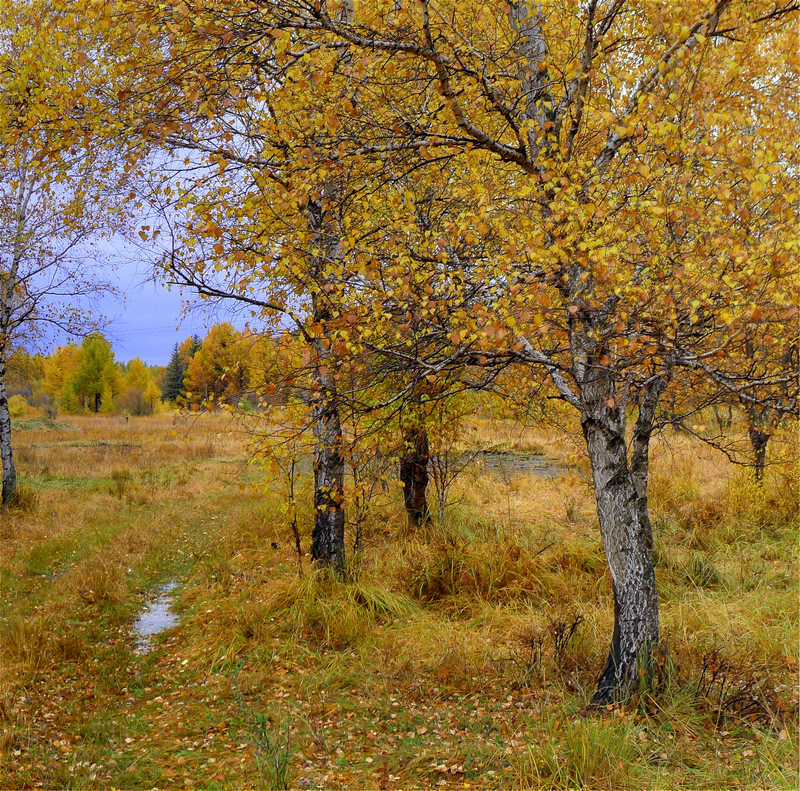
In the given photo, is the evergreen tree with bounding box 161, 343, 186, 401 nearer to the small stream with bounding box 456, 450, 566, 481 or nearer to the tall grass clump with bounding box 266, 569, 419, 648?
→ the small stream with bounding box 456, 450, 566, 481

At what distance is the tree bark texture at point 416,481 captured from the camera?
1034 cm

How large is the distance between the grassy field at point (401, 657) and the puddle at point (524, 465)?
5.55 metres

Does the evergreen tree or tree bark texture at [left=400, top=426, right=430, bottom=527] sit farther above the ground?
the evergreen tree

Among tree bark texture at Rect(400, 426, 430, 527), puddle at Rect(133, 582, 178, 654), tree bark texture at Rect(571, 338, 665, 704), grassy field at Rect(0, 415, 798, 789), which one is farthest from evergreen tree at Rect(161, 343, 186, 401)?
tree bark texture at Rect(571, 338, 665, 704)

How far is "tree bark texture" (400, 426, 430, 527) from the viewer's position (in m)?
10.3

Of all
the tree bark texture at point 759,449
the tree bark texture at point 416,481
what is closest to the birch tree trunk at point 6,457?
the tree bark texture at point 416,481

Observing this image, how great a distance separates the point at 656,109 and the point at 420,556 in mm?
6233

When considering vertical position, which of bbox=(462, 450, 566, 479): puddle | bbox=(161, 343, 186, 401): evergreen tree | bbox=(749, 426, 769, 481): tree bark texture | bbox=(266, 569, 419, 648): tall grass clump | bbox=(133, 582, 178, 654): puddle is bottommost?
bbox=(133, 582, 178, 654): puddle

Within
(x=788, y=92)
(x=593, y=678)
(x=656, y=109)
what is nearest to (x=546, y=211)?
(x=656, y=109)

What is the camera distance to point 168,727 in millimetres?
4969

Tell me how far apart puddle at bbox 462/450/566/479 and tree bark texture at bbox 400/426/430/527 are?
3903 millimetres

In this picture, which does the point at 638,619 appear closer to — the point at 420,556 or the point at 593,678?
the point at 593,678

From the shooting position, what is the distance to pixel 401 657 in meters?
5.93

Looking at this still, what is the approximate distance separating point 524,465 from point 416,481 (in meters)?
9.42
